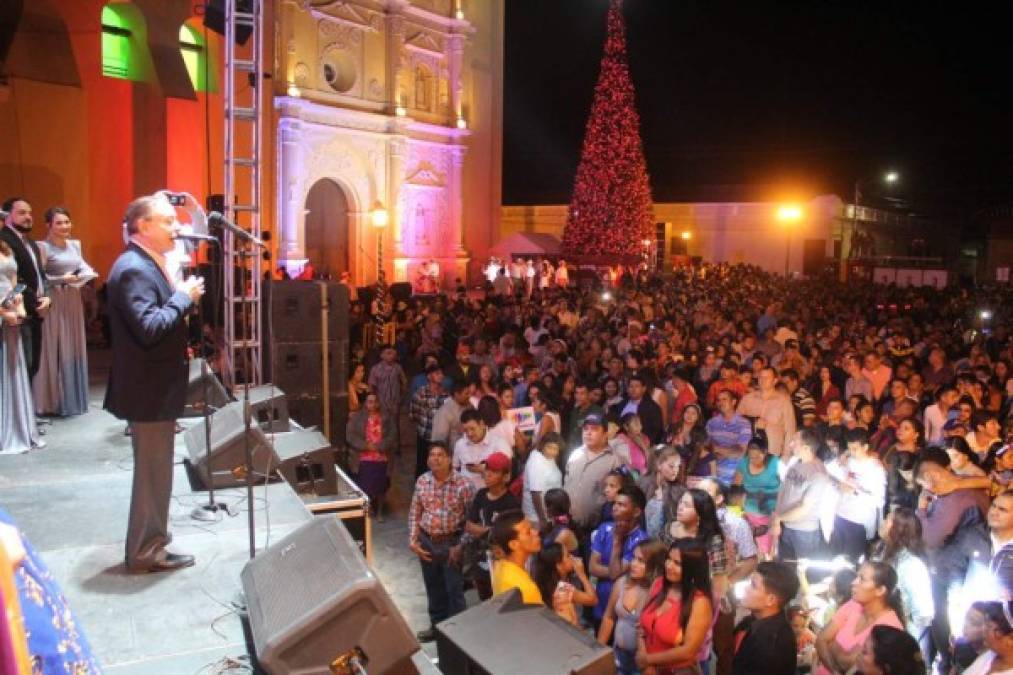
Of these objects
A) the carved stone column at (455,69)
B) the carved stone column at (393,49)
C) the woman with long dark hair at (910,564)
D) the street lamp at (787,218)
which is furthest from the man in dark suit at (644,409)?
the street lamp at (787,218)

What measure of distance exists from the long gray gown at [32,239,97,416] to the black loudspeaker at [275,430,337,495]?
2.41 meters

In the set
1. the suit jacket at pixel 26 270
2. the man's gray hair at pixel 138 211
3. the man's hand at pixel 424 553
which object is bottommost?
the man's hand at pixel 424 553

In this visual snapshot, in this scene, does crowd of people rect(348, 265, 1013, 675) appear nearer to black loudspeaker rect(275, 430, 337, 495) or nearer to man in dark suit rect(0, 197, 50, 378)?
black loudspeaker rect(275, 430, 337, 495)

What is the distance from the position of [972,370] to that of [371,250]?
19.2 meters

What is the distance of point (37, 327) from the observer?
665 centimetres

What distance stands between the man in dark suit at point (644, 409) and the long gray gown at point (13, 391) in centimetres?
513

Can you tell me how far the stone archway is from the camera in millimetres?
26453

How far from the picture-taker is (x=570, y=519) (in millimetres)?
6469

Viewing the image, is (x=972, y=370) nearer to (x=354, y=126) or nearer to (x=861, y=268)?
(x=354, y=126)

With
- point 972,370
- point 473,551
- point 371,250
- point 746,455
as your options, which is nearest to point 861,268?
point 371,250

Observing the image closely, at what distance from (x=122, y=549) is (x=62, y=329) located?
3.51 metres

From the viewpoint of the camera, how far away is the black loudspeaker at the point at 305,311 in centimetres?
900

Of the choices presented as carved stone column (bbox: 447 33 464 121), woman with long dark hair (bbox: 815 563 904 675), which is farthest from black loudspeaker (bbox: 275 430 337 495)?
carved stone column (bbox: 447 33 464 121)

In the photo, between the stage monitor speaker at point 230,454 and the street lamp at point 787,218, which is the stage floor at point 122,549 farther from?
the street lamp at point 787,218
